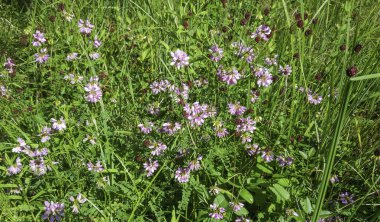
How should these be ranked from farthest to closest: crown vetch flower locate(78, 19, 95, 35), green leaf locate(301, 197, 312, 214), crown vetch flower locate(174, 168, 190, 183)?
crown vetch flower locate(78, 19, 95, 35) → crown vetch flower locate(174, 168, 190, 183) → green leaf locate(301, 197, 312, 214)

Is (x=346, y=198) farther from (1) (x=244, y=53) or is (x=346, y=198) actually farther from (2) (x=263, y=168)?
(1) (x=244, y=53)

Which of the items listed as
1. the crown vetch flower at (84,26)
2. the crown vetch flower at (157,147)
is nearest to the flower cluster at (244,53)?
the crown vetch flower at (157,147)

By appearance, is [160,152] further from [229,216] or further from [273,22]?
[273,22]

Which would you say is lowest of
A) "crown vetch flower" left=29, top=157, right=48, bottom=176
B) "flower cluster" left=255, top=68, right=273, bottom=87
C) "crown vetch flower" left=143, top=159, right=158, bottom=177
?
"crown vetch flower" left=29, top=157, right=48, bottom=176

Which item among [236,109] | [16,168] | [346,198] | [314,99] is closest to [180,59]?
[236,109]

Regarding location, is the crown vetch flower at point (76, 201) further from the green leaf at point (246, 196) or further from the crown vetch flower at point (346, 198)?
the crown vetch flower at point (346, 198)

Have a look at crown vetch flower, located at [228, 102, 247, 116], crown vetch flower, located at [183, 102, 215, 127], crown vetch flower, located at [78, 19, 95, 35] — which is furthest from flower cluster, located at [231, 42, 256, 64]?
crown vetch flower, located at [78, 19, 95, 35]

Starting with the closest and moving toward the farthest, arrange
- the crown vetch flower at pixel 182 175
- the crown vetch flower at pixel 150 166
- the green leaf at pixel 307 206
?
1. the green leaf at pixel 307 206
2. the crown vetch flower at pixel 182 175
3. the crown vetch flower at pixel 150 166

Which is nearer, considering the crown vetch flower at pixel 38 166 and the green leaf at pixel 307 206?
the green leaf at pixel 307 206

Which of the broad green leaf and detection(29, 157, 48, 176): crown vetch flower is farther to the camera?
detection(29, 157, 48, 176): crown vetch flower

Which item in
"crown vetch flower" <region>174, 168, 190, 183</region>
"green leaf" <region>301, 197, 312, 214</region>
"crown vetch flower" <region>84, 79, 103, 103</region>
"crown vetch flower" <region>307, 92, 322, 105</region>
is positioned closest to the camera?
"green leaf" <region>301, 197, 312, 214</region>

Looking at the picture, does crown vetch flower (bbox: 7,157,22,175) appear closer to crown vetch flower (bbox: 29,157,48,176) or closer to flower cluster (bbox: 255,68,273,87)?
crown vetch flower (bbox: 29,157,48,176)

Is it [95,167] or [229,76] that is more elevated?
[229,76]
